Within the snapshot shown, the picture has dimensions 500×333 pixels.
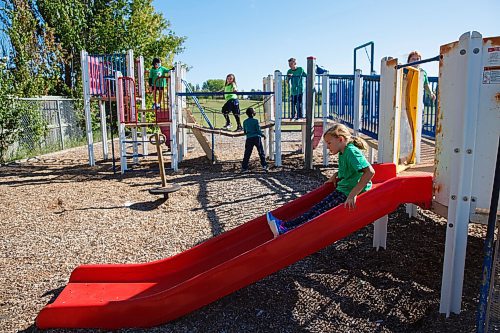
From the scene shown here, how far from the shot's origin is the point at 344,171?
3.67 metres

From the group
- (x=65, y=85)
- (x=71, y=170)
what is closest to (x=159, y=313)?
(x=71, y=170)

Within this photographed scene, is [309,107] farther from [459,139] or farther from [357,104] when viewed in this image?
[459,139]

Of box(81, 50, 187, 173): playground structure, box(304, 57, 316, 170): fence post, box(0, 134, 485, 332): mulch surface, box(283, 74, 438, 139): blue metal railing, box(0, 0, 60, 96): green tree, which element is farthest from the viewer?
box(0, 0, 60, 96): green tree

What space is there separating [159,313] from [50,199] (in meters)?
5.18

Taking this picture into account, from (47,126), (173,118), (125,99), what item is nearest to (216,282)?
(173,118)

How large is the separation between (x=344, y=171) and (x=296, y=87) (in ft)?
24.2

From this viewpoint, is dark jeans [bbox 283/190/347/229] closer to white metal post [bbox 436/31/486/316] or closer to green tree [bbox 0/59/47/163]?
white metal post [bbox 436/31/486/316]

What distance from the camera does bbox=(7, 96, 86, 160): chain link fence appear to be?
42.0 ft

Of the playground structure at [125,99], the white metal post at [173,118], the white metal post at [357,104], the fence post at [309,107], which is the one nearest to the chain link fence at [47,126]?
the playground structure at [125,99]

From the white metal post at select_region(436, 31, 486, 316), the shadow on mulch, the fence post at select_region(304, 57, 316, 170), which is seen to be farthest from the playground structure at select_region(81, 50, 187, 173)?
the white metal post at select_region(436, 31, 486, 316)

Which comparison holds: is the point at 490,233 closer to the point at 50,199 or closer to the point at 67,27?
the point at 50,199

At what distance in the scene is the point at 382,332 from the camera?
2902 mm

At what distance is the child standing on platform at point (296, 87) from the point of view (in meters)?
10.6

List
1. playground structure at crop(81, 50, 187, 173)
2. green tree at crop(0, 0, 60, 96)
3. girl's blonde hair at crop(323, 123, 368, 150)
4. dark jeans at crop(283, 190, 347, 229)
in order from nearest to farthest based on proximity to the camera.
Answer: girl's blonde hair at crop(323, 123, 368, 150) < dark jeans at crop(283, 190, 347, 229) < playground structure at crop(81, 50, 187, 173) < green tree at crop(0, 0, 60, 96)
